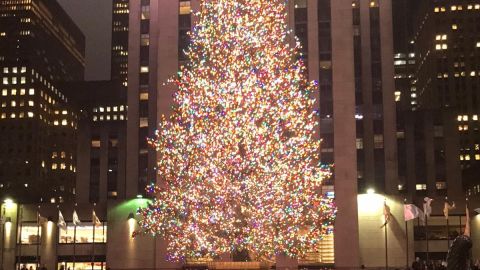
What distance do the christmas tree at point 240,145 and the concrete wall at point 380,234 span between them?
58.7ft

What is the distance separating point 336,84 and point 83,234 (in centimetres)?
2744

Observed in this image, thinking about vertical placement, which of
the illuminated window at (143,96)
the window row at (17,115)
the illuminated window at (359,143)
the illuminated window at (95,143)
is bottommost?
the illuminated window at (359,143)

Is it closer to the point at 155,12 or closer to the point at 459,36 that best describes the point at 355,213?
the point at 155,12

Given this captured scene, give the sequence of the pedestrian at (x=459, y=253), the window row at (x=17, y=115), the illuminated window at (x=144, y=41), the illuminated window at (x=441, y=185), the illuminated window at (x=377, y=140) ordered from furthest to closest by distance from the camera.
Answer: the window row at (x=17, y=115) → the illuminated window at (x=441, y=185) → the illuminated window at (x=144, y=41) → the illuminated window at (x=377, y=140) → the pedestrian at (x=459, y=253)

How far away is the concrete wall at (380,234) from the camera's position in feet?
208

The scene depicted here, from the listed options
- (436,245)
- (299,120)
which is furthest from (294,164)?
(436,245)

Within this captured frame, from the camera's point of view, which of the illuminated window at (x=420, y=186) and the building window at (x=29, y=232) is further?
the illuminated window at (x=420, y=186)

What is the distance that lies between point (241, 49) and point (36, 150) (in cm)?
15920

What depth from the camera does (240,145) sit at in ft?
145

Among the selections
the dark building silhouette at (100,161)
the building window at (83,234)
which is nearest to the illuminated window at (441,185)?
the dark building silhouette at (100,161)

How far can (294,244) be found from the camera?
4994cm

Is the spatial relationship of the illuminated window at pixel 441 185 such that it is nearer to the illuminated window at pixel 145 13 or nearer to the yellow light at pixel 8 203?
the illuminated window at pixel 145 13

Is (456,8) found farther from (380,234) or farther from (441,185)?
(380,234)

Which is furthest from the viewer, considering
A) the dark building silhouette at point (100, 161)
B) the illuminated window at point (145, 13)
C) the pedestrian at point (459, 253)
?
the dark building silhouette at point (100, 161)
